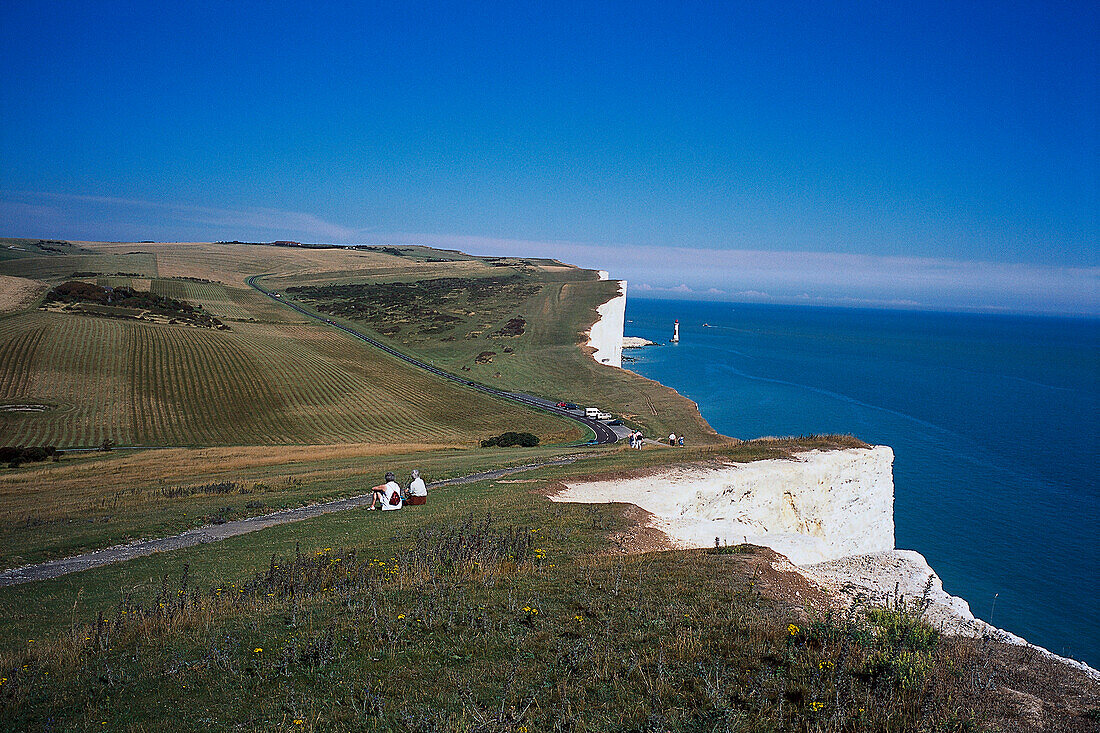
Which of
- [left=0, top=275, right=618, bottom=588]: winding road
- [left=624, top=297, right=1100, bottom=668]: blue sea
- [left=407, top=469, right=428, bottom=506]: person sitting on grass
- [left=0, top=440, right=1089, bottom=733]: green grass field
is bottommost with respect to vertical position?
[left=624, top=297, right=1100, bottom=668]: blue sea

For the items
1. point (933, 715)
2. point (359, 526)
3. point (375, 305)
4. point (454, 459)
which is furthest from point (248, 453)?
point (375, 305)

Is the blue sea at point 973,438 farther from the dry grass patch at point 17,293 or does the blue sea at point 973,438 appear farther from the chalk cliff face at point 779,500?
the dry grass patch at point 17,293

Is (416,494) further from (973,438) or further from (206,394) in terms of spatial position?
(973,438)

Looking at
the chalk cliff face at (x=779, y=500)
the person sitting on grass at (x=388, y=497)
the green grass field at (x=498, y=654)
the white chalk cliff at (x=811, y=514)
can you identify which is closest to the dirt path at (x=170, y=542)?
the person sitting on grass at (x=388, y=497)

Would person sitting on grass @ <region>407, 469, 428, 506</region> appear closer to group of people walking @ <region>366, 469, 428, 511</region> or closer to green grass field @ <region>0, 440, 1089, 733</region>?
group of people walking @ <region>366, 469, 428, 511</region>

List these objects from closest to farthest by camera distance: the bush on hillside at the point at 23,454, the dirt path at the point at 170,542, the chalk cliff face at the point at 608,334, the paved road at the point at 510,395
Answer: the dirt path at the point at 170,542
the bush on hillside at the point at 23,454
the paved road at the point at 510,395
the chalk cliff face at the point at 608,334

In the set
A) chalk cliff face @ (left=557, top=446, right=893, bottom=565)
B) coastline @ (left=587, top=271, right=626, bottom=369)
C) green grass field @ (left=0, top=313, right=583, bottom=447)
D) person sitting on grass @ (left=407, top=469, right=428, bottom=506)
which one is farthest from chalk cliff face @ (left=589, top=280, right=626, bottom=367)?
person sitting on grass @ (left=407, top=469, right=428, bottom=506)
